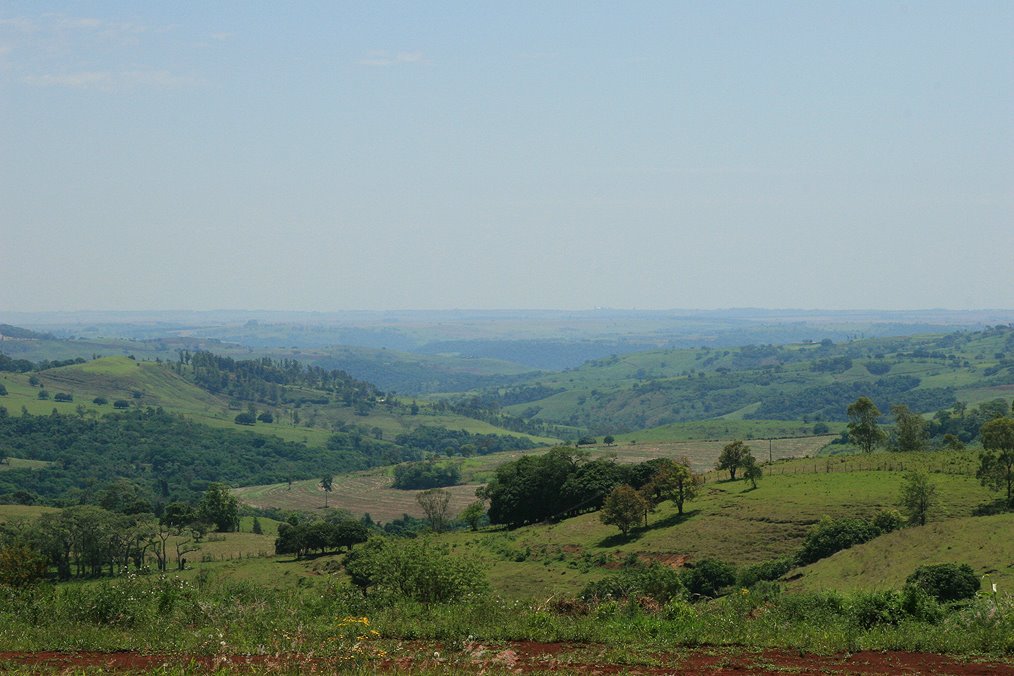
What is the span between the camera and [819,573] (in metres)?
54.9

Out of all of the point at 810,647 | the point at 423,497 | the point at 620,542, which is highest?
the point at 810,647

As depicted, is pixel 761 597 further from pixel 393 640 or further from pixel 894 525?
pixel 894 525

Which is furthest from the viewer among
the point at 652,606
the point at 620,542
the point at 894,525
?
the point at 620,542

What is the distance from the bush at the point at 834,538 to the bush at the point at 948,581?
754 inches

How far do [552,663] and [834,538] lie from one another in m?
47.3

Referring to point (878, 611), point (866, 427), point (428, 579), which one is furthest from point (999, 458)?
point (428, 579)

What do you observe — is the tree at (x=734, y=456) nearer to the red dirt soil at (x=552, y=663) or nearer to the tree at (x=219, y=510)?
the tree at (x=219, y=510)

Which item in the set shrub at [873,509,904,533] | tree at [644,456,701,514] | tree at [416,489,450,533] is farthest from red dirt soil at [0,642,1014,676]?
tree at [416,489,450,533]

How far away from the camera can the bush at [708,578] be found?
56.5 meters

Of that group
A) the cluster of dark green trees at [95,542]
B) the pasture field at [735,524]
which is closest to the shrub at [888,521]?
the pasture field at [735,524]

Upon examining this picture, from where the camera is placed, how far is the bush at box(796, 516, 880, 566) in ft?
199

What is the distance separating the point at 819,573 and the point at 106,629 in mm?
43968

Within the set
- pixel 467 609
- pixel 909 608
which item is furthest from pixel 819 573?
pixel 467 609

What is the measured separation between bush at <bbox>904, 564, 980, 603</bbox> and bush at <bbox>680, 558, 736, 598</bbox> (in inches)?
656
